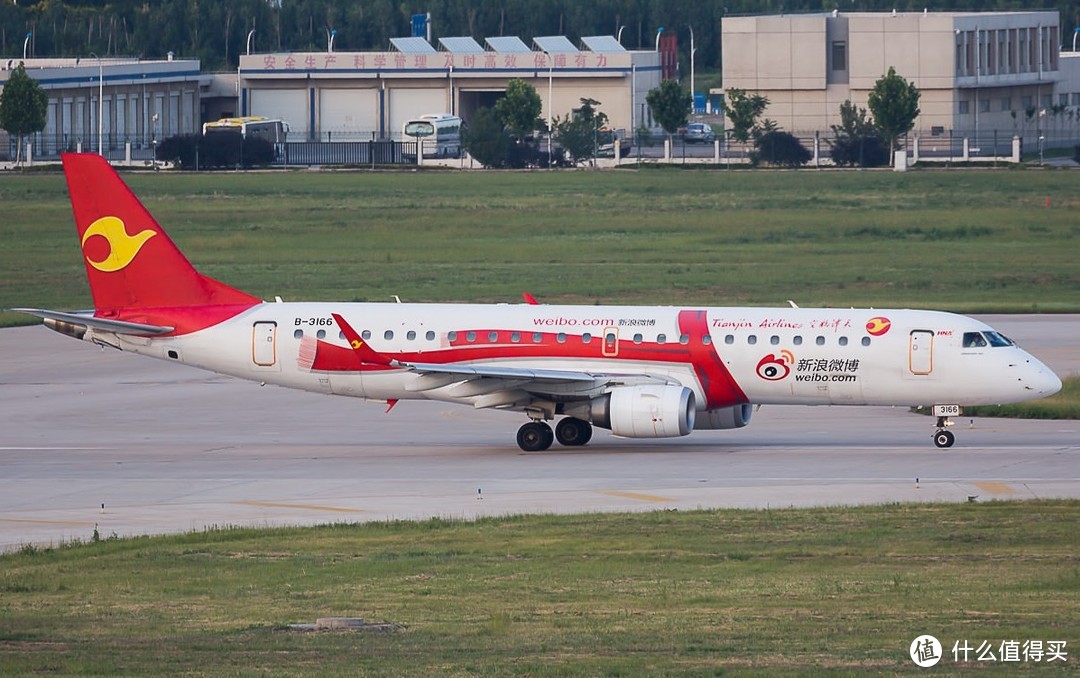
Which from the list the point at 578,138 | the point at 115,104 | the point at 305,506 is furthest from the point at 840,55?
the point at 305,506

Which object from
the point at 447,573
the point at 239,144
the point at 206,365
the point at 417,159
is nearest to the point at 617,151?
the point at 417,159

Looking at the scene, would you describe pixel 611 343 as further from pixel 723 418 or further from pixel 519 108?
pixel 519 108

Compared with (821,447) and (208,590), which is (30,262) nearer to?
(821,447)

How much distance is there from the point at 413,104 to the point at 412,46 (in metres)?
6.45

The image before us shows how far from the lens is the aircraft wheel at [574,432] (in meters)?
38.4

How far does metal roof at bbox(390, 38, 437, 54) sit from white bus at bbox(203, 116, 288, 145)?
15243 mm

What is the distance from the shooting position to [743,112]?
433ft

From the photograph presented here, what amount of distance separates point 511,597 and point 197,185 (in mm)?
92471

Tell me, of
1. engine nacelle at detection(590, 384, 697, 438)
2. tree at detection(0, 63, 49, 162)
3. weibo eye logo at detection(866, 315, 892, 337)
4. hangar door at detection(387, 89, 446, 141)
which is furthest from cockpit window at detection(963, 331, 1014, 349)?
hangar door at detection(387, 89, 446, 141)

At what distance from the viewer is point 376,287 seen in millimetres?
71000

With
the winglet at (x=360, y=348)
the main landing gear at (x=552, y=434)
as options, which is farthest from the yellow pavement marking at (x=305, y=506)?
the main landing gear at (x=552, y=434)

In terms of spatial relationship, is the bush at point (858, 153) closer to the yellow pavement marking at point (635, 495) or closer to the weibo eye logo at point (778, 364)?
the weibo eye logo at point (778, 364)

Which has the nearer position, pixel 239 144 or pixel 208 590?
Answer: pixel 208 590

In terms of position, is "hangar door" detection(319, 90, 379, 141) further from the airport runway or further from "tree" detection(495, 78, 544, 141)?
the airport runway
